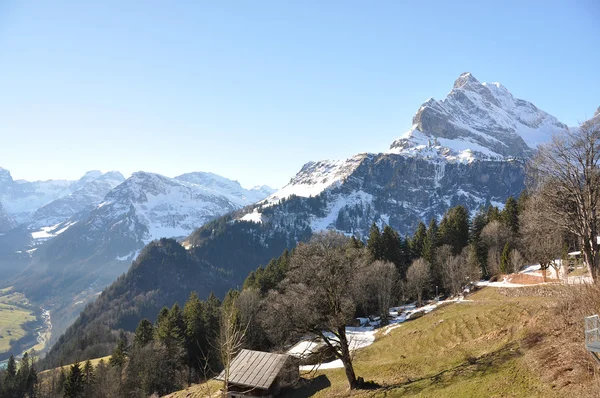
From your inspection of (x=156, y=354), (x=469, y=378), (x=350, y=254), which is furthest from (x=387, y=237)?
(x=469, y=378)

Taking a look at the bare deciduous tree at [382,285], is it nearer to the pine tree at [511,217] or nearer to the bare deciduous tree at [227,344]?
the pine tree at [511,217]

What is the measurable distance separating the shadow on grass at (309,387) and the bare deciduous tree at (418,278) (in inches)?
1510

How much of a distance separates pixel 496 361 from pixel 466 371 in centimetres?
196

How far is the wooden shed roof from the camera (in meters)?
36.4

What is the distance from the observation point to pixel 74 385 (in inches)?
2665

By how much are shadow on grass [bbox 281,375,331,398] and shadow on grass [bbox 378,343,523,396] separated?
36.3 feet

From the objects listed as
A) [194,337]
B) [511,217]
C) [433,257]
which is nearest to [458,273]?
[433,257]

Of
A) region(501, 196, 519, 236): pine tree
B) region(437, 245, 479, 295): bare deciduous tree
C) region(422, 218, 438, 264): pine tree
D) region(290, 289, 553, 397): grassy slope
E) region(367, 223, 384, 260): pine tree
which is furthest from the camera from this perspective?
region(367, 223, 384, 260): pine tree

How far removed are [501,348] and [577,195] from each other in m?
12.0

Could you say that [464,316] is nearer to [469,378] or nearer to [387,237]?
[469,378]

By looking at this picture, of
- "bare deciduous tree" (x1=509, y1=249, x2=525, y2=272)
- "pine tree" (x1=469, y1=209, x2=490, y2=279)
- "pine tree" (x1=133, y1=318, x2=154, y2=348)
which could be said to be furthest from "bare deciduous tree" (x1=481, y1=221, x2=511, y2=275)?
"pine tree" (x1=133, y1=318, x2=154, y2=348)

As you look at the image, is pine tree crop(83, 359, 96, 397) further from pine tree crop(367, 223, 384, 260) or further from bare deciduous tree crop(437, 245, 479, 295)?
bare deciduous tree crop(437, 245, 479, 295)

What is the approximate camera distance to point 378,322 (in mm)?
66875

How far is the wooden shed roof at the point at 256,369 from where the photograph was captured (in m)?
36.4
